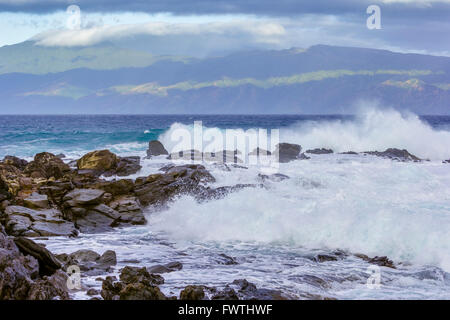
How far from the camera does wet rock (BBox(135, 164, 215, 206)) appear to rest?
16.1 m

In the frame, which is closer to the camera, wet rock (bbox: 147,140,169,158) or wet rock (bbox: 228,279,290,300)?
wet rock (bbox: 228,279,290,300)

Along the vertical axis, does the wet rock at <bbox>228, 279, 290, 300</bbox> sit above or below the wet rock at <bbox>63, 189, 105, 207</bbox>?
below

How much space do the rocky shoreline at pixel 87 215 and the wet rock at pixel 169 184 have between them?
30mm

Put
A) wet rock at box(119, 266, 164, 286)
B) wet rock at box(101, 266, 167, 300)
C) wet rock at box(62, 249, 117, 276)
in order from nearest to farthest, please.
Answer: wet rock at box(101, 266, 167, 300)
wet rock at box(119, 266, 164, 286)
wet rock at box(62, 249, 117, 276)

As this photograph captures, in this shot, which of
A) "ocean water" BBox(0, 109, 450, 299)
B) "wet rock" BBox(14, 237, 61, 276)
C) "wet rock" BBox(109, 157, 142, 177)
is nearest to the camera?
"wet rock" BBox(14, 237, 61, 276)

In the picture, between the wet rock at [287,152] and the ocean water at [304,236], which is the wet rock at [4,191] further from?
the wet rock at [287,152]

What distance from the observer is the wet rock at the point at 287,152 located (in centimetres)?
2653

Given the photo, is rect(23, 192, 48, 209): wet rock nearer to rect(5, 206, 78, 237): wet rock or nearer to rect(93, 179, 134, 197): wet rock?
rect(5, 206, 78, 237): wet rock

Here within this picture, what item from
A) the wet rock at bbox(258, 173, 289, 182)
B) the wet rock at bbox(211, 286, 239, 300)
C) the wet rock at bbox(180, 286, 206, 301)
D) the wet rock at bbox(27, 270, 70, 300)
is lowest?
the wet rock at bbox(258, 173, 289, 182)

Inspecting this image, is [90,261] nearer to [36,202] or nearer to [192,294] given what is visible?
[192,294]

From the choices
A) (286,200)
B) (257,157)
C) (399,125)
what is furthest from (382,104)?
(286,200)

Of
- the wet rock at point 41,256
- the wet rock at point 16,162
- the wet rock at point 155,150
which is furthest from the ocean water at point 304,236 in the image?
the wet rock at point 155,150

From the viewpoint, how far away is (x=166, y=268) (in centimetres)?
921

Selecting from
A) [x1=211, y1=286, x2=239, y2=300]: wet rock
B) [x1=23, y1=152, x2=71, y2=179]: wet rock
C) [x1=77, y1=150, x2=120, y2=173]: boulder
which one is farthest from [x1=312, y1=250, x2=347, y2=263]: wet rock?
[x1=77, y1=150, x2=120, y2=173]: boulder
